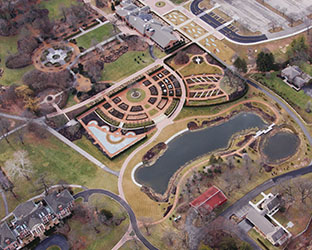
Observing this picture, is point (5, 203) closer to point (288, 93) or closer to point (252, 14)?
point (288, 93)

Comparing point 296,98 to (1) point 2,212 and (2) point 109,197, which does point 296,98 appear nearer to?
(2) point 109,197

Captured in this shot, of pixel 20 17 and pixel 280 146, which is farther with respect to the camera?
pixel 20 17

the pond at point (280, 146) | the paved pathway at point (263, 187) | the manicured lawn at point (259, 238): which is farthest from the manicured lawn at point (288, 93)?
the manicured lawn at point (259, 238)

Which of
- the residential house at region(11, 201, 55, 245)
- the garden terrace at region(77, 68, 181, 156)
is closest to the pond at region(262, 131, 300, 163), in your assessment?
the garden terrace at region(77, 68, 181, 156)

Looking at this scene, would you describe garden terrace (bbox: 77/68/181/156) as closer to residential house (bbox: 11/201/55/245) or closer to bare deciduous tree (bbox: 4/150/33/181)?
bare deciduous tree (bbox: 4/150/33/181)

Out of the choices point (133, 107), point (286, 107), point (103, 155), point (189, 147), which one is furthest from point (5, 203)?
point (286, 107)

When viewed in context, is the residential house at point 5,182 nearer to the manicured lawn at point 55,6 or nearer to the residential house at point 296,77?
the manicured lawn at point 55,6
